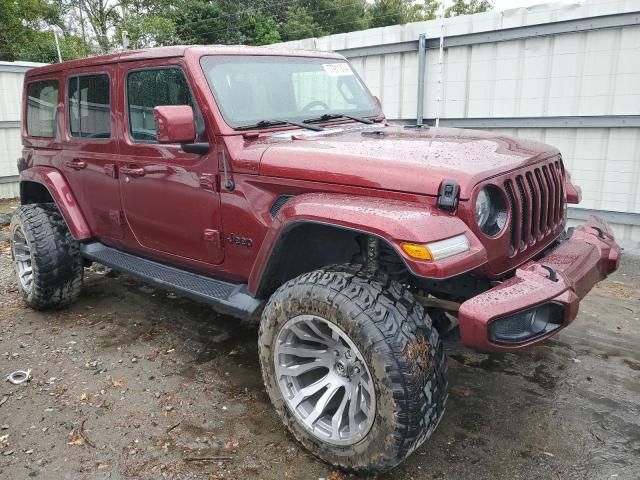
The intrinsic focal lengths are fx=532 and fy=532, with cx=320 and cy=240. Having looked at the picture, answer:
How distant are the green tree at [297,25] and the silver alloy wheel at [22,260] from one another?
67.1ft

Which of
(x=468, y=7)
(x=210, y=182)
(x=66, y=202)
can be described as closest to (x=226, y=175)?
(x=210, y=182)

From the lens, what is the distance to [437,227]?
218 cm

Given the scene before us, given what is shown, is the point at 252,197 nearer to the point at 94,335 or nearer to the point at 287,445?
the point at 287,445

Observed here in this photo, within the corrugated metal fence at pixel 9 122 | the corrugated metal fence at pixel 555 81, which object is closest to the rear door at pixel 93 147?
the corrugated metal fence at pixel 555 81

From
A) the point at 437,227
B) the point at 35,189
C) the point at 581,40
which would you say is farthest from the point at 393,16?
the point at 437,227

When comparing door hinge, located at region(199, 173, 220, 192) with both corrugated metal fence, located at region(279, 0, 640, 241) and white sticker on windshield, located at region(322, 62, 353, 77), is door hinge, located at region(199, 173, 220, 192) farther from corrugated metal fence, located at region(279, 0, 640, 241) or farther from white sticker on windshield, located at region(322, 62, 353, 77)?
corrugated metal fence, located at region(279, 0, 640, 241)

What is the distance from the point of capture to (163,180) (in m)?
3.38

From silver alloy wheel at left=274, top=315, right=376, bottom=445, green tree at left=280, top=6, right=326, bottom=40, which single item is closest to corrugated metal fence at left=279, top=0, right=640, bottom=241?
silver alloy wheel at left=274, top=315, right=376, bottom=445

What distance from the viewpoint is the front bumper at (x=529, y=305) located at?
2.10 meters

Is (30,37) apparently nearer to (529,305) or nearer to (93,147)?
(93,147)

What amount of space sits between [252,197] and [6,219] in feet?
21.3

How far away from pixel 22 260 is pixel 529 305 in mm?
4229

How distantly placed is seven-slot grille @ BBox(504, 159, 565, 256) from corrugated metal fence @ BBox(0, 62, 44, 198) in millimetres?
9503

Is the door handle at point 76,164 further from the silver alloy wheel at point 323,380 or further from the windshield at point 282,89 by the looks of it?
the silver alloy wheel at point 323,380
